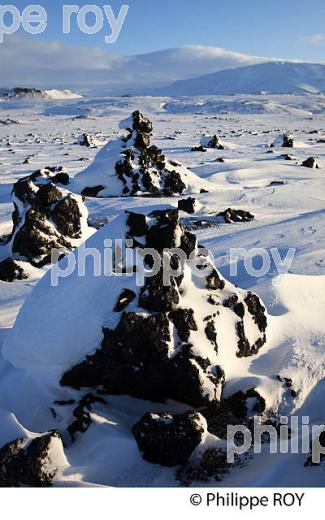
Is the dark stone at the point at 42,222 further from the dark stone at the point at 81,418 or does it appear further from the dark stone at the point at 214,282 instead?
the dark stone at the point at 81,418

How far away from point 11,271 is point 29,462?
4327mm

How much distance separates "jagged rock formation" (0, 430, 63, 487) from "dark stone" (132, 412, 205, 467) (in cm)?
65

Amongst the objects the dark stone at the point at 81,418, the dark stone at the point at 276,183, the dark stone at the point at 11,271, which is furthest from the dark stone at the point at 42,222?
the dark stone at the point at 276,183

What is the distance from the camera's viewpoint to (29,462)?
3566 mm

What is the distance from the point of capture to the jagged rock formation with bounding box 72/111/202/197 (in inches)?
512

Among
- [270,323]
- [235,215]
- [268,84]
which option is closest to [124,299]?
[270,323]

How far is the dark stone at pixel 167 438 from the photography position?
377 centimetres

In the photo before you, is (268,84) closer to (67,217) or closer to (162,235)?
(67,217)

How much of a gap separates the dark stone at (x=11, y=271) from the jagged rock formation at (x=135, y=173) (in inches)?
227

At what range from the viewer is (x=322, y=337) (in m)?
5.38

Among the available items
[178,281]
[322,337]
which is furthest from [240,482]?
[322,337]

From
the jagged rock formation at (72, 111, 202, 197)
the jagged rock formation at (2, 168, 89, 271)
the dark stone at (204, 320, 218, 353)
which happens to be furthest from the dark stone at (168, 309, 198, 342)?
the jagged rock formation at (72, 111, 202, 197)
